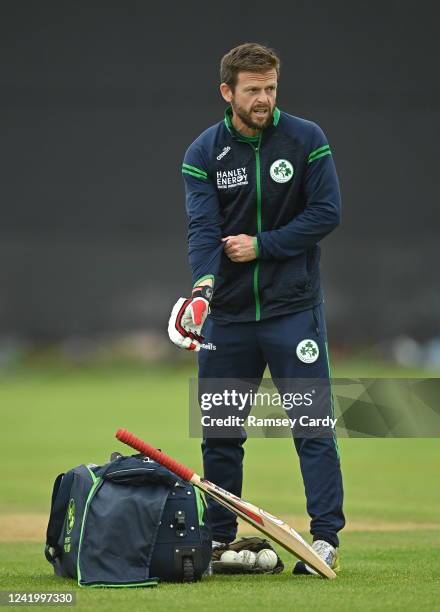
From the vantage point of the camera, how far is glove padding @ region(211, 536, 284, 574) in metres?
4.82

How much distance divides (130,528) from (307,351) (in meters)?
0.99

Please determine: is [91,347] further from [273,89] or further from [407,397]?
[273,89]

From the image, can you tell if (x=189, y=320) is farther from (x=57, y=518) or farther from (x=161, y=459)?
(x=57, y=518)

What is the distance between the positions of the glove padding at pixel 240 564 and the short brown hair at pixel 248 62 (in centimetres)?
173

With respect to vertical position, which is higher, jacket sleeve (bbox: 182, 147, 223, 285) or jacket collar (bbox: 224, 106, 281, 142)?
jacket collar (bbox: 224, 106, 281, 142)

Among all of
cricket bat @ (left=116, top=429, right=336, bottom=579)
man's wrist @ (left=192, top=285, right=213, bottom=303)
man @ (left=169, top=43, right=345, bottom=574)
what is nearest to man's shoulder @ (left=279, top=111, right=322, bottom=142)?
man @ (left=169, top=43, right=345, bottom=574)

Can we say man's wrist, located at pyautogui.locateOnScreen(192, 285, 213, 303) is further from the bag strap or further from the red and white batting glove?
the bag strap

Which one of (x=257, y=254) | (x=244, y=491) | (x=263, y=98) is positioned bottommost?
(x=244, y=491)

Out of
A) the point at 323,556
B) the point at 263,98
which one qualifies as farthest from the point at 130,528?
the point at 263,98

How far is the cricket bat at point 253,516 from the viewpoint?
453 cm

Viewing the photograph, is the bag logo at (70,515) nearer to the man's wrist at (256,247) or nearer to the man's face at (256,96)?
the man's wrist at (256,247)

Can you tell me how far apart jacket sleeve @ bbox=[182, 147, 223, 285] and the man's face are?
0.89 feet

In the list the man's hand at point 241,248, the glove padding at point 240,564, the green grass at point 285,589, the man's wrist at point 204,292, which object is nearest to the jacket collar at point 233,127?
the man's hand at point 241,248

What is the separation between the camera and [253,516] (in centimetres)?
459
